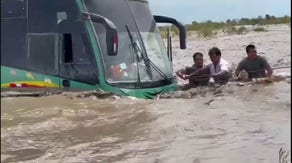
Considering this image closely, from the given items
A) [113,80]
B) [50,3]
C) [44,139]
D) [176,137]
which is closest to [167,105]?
[113,80]

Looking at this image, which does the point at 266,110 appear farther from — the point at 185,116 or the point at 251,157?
the point at 251,157

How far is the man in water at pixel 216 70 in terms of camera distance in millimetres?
9195

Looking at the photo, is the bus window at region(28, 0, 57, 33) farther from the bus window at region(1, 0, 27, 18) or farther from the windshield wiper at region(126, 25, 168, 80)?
the windshield wiper at region(126, 25, 168, 80)

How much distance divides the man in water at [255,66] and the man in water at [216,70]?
0.34 metres

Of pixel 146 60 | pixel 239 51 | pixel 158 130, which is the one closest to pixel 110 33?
pixel 158 130

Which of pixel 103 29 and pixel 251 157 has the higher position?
pixel 103 29

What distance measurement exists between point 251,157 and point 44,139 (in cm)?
216

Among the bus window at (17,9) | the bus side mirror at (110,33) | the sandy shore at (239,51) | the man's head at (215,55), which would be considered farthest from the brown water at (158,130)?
Result: the sandy shore at (239,51)

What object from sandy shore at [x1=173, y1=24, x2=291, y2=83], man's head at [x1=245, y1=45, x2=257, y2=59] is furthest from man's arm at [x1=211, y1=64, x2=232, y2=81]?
sandy shore at [x1=173, y1=24, x2=291, y2=83]

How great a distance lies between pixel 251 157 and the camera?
530 centimetres

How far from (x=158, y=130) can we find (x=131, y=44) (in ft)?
5.40

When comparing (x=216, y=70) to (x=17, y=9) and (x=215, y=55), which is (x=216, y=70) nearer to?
(x=215, y=55)

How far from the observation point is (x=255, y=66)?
31.4 feet

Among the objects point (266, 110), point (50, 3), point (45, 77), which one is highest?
A: point (50, 3)
